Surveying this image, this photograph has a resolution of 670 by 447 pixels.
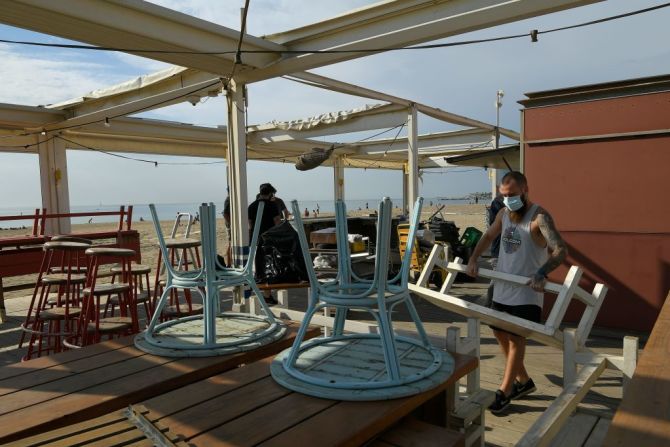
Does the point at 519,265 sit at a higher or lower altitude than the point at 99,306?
higher

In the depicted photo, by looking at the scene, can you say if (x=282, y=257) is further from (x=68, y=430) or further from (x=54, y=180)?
(x=54, y=180)

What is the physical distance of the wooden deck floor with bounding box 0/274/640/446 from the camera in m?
3.04

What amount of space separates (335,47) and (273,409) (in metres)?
4.46

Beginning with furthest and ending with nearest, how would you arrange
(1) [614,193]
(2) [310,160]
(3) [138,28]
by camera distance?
(2) [310,160], (1) [614,193], (3) [138,28]

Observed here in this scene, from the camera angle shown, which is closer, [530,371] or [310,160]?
[530,371]

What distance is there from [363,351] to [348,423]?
0.78m

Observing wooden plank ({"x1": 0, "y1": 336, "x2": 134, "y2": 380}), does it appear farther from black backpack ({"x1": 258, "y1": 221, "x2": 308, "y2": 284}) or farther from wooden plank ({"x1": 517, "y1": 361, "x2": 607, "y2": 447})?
black backpack ({"x1": 258, "y1": 221, "x2": 308, "y2": 284})

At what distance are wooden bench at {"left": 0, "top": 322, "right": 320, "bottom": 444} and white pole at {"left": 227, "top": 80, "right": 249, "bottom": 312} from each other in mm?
3678

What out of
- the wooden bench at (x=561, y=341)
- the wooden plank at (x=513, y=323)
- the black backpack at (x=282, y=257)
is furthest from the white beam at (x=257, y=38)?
the wooden plank at (x=513, y=323)

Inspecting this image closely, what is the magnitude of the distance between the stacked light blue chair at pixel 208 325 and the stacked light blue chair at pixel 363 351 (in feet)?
1.50

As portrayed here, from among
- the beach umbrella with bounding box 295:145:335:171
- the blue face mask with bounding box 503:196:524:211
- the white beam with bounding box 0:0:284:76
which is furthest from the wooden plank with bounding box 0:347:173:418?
the beach umbrella with bounding box 295:145:335:171

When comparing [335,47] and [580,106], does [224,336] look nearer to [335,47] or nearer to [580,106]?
[335,47]

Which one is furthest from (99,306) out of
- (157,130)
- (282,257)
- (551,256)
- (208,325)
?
(157,130)

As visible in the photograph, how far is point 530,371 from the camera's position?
4.18 meters
